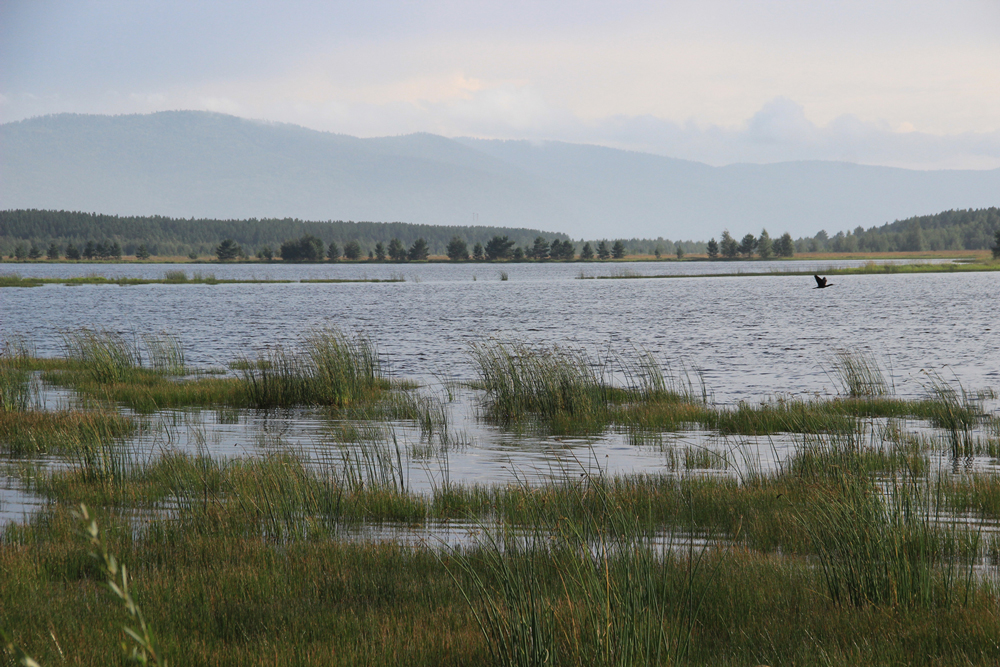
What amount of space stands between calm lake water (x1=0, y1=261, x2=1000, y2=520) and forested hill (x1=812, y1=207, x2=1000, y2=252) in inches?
4360

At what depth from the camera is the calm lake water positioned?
37.1 ft

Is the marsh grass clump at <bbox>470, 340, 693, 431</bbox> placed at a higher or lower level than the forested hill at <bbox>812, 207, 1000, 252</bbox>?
lower

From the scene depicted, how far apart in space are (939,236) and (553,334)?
165m

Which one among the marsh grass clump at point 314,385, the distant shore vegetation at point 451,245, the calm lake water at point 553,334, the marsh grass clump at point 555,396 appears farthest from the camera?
the distant shore vegetation at point 451,245

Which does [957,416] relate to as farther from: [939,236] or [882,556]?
[939,236]

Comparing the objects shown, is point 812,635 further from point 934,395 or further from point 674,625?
point 934,395

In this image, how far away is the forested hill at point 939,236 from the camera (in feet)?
522

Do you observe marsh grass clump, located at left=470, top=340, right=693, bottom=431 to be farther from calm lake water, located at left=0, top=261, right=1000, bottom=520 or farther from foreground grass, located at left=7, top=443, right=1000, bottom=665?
foreground grass, located at left=7, top=443, right=1000, bottom=665

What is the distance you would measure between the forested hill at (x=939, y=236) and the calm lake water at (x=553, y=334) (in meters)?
111

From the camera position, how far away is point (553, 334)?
29766 millimetres

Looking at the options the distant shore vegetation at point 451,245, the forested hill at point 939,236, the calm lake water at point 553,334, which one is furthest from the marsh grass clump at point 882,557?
the forested hill at point 939,236

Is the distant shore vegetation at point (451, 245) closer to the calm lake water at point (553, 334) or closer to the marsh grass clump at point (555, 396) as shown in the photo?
the calm lake water at point (553, 334)

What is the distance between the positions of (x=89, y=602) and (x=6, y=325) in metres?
35.3

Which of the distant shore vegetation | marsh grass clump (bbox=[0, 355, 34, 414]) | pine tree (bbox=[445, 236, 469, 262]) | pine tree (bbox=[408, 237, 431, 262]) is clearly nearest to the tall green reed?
marsh grass clump (bbox=[0, 355, 34, 414])
